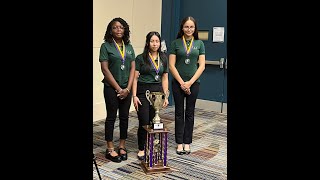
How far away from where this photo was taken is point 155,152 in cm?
289

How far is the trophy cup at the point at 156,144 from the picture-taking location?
2.83m

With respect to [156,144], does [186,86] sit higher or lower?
higher

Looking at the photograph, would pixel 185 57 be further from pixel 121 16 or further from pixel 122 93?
pixel 121 16

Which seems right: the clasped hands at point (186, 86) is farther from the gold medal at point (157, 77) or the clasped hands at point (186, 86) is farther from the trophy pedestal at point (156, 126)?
the trophy pedestal at point (156, 126)

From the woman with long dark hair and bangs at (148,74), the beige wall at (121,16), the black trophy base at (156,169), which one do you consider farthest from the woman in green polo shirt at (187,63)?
the beige wall at (121,16)

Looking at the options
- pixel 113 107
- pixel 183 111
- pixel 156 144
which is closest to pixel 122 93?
pixel 113 107

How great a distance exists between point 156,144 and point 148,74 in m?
0.62

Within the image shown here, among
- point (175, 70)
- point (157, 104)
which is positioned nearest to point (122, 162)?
point (157, 104)

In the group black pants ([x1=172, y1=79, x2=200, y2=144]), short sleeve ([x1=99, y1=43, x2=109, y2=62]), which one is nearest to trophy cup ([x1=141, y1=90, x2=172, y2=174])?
black pants ([x1=172, y1=79, x2=200, y2=144])

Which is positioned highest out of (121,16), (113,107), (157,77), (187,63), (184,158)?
(121,16)
